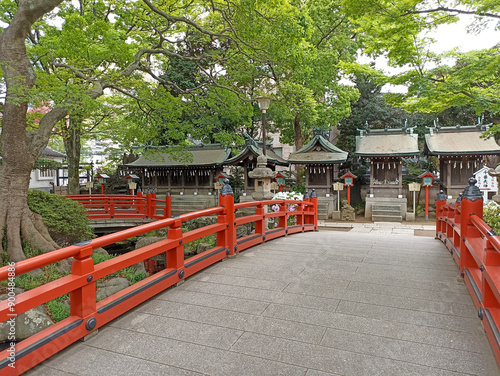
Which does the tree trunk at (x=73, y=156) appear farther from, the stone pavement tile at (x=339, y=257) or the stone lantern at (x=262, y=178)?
the stone pavement tile at (x=339, y=257)

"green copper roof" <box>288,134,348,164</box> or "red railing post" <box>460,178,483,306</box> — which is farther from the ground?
"green copper roof" <box>288,134,348,164</box>

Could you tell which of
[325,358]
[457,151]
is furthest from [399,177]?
[325,358]

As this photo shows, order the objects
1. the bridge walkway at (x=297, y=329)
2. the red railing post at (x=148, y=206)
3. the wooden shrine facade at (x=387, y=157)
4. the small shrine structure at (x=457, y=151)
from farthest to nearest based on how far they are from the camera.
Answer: the wooden shrine facade at (x=387, y=157), the small shrine structure at (x=457, y=151), the red railing post at (x=148, y=206), the bridge walkway at (x=297, y=329)

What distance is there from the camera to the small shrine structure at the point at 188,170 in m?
23.4

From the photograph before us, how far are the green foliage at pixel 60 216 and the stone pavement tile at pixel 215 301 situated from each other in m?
6.49

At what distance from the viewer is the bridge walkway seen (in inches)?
105

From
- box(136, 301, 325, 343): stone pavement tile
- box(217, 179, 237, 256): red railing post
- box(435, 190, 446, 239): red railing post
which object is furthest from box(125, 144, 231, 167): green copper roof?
box(136, 301, 325, 343): stone pavement tile

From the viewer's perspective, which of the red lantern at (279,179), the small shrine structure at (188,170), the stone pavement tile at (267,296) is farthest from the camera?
the small shrine structure at (188,170)

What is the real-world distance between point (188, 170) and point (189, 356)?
2195 cm

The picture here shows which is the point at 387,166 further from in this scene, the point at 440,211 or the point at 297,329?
the point at 297,329

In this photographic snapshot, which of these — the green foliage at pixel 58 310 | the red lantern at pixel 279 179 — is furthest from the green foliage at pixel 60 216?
the red lantern at pixel 279 179

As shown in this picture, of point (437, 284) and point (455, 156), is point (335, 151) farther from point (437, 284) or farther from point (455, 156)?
point (437, 284)

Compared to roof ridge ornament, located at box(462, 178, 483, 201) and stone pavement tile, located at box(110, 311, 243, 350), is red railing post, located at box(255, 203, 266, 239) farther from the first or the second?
stone pavement tile, located at box(110, 311, 243, 350)

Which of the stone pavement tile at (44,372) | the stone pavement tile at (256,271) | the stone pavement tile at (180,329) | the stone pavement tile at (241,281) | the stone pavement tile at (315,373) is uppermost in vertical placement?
the stone pavement tile at (256,271)
